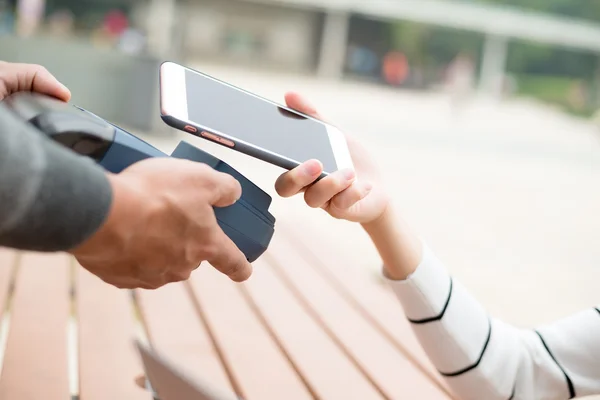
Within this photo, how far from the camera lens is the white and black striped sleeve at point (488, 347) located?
4.39 ft

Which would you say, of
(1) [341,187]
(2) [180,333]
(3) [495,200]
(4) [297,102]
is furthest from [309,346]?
(3) [495,200]

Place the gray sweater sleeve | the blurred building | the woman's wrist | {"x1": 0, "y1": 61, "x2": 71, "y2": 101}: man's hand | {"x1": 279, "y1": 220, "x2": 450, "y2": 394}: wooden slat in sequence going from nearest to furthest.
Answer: the gray sweater sleeve < {"x1": 0, "y1": 61, "x2": 71, "y2": 101}: man's hand < the woman's wrist < {"x1": 279, "y1": 220, "x2": 450, "y2": 394}: wooden slat < the blurred building

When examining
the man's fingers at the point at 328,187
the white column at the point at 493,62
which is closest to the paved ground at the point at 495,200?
the man's fingers at the point at 328,187

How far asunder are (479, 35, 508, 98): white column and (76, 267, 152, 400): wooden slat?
86.5 feet

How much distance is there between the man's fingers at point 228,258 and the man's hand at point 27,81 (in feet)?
1.47

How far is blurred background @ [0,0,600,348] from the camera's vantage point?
5.35 metres

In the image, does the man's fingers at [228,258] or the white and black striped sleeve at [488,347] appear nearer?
the man's fingers at [228,258]

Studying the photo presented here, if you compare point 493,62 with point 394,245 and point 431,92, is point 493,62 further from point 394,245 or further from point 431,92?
point 394,245

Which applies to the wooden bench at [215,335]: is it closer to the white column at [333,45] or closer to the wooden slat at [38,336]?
the wooden slat at [38,336]

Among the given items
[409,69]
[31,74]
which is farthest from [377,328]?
[409,69]

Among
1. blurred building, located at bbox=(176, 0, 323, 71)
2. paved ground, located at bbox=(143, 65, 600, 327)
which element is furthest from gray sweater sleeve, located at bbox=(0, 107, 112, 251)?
blurred building, located at bbox=(176, 0, 323, 71)

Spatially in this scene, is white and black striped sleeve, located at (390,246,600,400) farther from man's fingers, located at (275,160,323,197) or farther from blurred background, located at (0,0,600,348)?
blurred background, located at (0,0,600,348)

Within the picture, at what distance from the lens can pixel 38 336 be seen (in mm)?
1699

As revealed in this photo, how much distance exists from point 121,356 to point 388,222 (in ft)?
2.29
